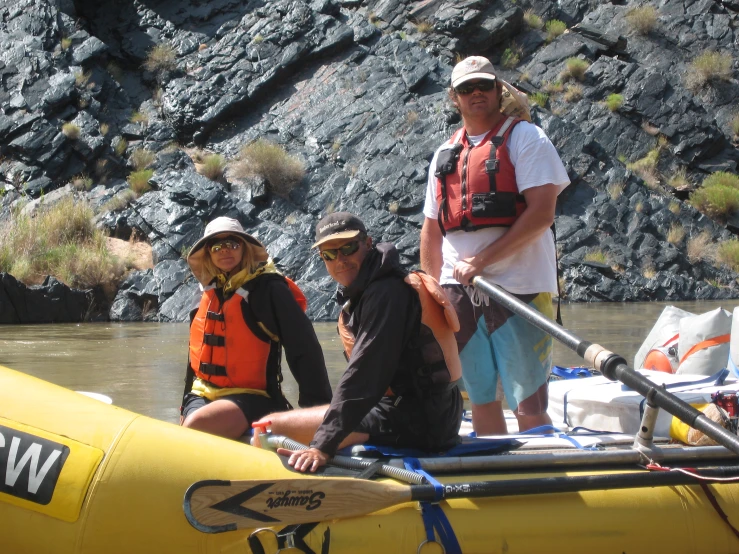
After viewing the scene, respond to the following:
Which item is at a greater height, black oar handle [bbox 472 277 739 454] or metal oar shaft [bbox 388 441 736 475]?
black oar handle [bbox 472 277 739 454]

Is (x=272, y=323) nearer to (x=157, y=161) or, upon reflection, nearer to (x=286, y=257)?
(x=286, y=257)

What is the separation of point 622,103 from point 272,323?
54.5 feet

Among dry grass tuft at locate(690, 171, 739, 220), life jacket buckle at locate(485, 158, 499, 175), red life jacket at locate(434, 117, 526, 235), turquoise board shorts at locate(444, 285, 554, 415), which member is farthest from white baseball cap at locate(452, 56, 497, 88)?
dry grass tuft at locate(690, 171, 739, 220)

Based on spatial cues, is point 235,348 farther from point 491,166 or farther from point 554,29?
point 554,29

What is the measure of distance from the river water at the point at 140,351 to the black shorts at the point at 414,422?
2.95 m

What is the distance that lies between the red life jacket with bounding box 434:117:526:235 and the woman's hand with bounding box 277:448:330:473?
122cm

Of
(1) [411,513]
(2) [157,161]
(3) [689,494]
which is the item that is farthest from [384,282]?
(2) [157,161]

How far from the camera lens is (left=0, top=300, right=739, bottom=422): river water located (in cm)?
674

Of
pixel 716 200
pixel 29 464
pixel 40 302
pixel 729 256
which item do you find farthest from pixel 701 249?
pixel 29 464

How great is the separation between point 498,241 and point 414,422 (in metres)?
0.86

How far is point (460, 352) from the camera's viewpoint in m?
3.43

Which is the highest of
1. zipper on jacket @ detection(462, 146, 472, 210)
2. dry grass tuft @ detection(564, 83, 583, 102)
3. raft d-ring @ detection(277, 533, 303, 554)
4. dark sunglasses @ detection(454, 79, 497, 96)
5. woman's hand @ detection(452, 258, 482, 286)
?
dry grass tuft @ detection(564, 83, 583, 102)

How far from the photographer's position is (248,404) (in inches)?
134

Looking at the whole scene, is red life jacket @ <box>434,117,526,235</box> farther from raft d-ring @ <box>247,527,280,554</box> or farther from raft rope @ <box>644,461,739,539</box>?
raft d-ring @ <box>247,527,280,554</box>
